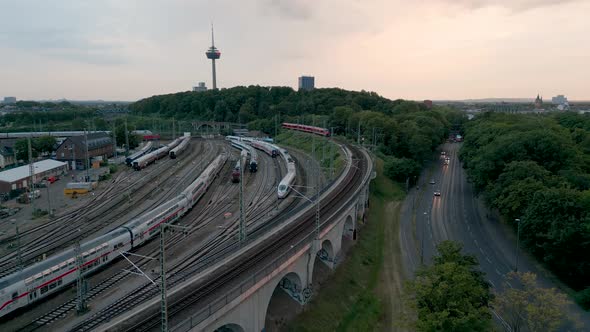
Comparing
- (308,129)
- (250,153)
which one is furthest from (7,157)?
(308,129)

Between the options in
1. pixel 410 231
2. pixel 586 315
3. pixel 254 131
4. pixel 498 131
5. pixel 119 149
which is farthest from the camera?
pixel 254 131

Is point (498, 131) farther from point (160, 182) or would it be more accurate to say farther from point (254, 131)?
point (254, 131)

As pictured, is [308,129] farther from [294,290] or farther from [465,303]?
[465,303]

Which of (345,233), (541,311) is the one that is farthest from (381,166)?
(541,311)

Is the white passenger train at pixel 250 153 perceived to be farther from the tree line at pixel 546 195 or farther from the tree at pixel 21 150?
the tree at pixel 21 150

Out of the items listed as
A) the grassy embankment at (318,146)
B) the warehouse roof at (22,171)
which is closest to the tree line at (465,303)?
the grassy embankment at (318,146)
